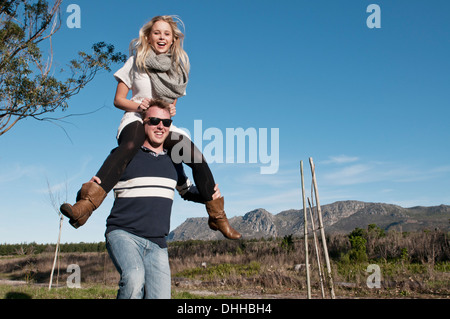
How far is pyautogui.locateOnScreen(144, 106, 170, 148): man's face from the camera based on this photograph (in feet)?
8.68

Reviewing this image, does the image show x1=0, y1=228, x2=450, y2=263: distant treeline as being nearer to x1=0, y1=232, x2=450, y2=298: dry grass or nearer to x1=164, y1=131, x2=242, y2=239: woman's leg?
x1=0, y1=232, x2=450, y2=298: dry grass

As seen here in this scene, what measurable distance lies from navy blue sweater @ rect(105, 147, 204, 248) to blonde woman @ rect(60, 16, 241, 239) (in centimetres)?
9

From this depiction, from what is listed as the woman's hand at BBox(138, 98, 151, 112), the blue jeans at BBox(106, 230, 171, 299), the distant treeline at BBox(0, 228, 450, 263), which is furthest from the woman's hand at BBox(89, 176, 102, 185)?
the distant treeline at BBox(0, 228, 450, 263)

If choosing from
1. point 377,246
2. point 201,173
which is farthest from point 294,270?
point 201,173

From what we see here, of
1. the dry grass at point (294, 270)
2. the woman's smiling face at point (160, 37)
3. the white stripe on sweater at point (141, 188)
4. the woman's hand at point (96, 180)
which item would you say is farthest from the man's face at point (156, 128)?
the dry grass at point (294, 270)

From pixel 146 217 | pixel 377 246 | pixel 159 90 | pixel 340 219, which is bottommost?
pixel 377 246

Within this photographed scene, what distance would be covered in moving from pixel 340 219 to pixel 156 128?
6024 inches

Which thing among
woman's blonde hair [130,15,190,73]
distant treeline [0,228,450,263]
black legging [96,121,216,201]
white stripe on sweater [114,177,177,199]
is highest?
woman's blonde hair [130,15,190,73]

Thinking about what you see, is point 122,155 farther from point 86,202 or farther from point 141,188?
point 86,202

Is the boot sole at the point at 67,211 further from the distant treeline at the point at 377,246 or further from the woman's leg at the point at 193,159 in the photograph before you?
the distant treeline at the point at 377,246

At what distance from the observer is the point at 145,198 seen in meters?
2.49
